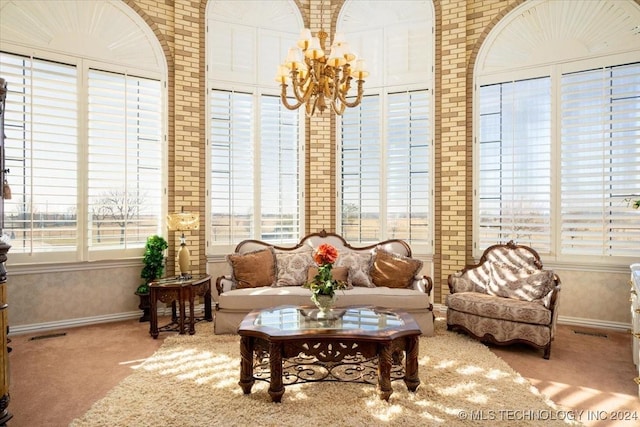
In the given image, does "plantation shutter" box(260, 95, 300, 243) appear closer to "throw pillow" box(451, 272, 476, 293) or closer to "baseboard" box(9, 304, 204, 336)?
"baseboard" box(9, 304, 204, 336)

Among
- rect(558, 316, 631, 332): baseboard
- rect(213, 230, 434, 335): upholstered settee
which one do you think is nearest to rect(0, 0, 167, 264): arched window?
rect(213, 230, 434, 335): upholstered settee

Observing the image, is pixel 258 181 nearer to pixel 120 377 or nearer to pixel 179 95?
pixel 179 95

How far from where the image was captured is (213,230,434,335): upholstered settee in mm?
4535

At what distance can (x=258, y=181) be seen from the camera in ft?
19.3

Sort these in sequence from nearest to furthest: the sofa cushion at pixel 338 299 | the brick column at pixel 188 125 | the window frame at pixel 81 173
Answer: the sofa cushion at pixel 338 299
the window frame at pixel 81 173
the brick column at pixel 188 125

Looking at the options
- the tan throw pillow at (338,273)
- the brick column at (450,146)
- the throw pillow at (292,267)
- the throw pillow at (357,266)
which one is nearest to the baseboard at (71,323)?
the throw pillow at (292,267)

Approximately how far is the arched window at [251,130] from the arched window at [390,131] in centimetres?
81

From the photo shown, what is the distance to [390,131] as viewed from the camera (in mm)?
5898

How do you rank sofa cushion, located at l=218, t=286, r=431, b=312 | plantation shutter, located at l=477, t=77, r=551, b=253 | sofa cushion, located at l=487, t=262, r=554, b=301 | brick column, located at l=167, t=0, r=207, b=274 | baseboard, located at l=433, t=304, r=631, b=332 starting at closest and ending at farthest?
sofa cushion, located at l=487, t=262, r=554, b=301, sofa cushion, located at l=218, t=286, r=431, b=312, baseboard, located at l=433, t=304, r=631, b=332, plantation shutter, located at l=477, t=77, r=551, b=253, brick column, located at l=167, t=0, r=207, b=274

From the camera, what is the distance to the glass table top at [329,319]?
10.5 feet

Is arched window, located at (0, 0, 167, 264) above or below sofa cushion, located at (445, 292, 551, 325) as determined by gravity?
above

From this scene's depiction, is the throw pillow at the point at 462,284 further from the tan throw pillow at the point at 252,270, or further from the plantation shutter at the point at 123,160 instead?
the plantation shutter at the point at 123,160

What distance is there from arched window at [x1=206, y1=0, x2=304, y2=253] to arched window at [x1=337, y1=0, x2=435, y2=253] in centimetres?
81

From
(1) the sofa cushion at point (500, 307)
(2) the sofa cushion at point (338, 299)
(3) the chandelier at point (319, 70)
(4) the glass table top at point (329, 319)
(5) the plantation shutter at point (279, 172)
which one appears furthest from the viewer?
(5) the plantation shutter at point (279, 172)
